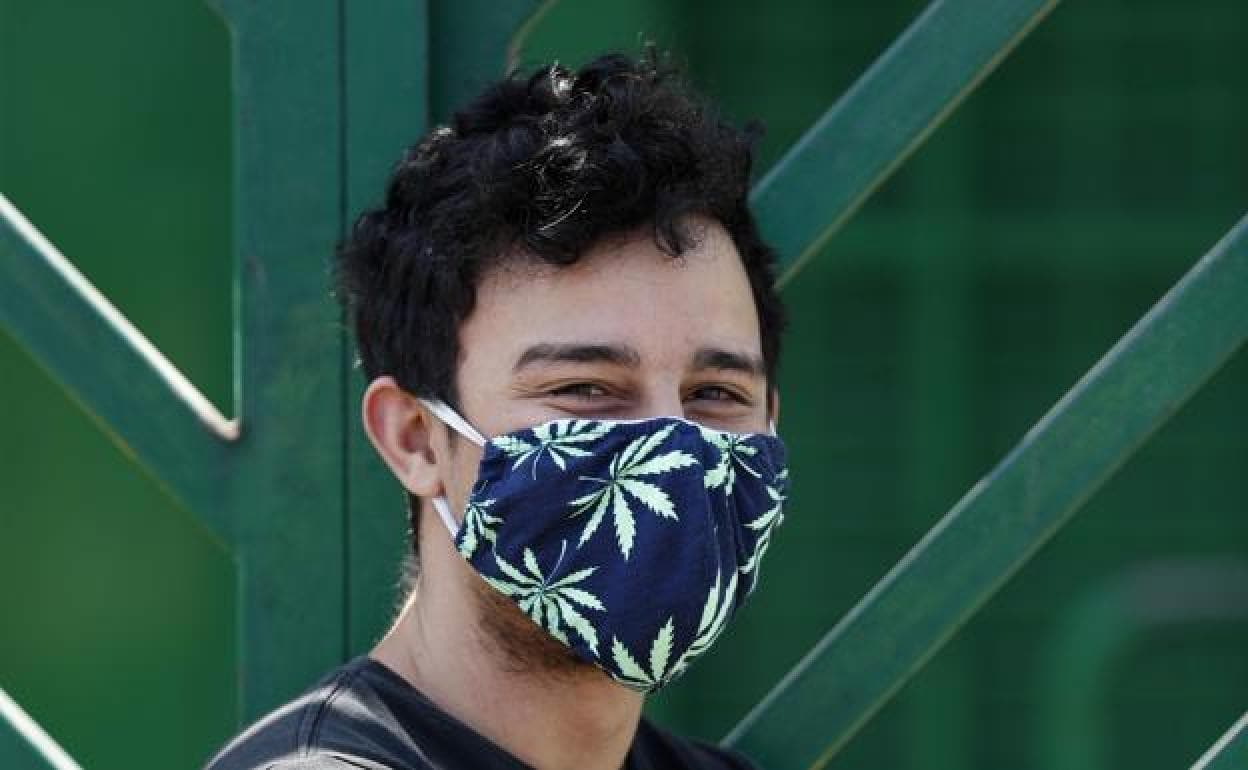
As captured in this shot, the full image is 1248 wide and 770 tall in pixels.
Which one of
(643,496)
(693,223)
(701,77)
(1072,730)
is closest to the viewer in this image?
(643,496)

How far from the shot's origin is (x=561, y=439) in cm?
240

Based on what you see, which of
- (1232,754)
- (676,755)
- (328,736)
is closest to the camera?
(328,736)

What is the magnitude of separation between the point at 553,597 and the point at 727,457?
226mm

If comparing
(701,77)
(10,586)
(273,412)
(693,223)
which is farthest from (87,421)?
(693,223)

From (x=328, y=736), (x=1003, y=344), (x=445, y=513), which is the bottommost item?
(x=328, y=736)

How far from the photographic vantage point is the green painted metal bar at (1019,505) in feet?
8.59

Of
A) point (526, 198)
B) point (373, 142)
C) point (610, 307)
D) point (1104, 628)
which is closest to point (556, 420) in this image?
point (610, 307)

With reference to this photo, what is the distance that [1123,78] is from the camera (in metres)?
6.12

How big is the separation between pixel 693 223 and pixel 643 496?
339mm

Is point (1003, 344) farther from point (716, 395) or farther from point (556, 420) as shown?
point (556, 420)

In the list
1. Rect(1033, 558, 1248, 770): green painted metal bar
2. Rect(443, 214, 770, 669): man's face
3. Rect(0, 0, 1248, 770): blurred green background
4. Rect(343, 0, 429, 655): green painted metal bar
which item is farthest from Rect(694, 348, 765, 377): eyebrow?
Rect(0, 0, 1248, 770): blurred green background

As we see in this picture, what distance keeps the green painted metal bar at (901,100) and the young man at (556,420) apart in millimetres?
84

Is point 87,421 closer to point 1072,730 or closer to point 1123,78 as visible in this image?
point 1072,730

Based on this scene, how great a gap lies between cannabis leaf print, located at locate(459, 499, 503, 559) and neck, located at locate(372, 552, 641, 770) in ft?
0.22
